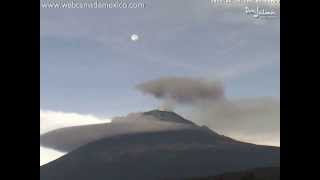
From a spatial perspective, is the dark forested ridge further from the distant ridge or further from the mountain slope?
the distant ridge

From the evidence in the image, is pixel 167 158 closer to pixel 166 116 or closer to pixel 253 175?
pixel 166 116

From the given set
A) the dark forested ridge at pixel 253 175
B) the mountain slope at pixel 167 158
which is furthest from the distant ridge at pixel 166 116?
the dark forested ridge at pixel 253 175

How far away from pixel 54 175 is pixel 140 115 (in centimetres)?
68

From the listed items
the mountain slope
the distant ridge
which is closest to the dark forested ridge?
the mountain slope

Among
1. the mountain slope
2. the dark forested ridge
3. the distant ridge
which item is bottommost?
the dark forested ridge

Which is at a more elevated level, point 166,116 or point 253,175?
point 166,116

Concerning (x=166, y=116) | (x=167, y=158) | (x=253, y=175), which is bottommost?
(x=253, y=175)

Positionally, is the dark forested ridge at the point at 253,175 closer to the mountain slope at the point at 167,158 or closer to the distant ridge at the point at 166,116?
the mountain slope at the point at 167,158

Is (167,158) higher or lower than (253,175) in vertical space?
higher

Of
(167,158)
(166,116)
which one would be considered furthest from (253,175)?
(166,116)

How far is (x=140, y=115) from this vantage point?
3.63 m
